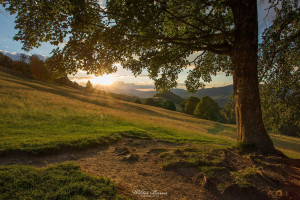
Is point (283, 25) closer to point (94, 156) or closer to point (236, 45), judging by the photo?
point (236, 45)

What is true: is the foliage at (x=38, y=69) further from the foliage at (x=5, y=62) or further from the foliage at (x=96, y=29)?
the foliage at (x=96, y=29)

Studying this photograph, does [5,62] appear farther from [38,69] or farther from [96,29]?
[96,29]

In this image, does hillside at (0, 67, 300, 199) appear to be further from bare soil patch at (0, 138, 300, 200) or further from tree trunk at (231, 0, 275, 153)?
tree trunk at (231, 0, 275, 153)

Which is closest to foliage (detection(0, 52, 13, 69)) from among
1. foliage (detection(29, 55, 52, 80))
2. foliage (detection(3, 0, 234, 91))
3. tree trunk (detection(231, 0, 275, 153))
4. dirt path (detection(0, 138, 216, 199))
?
foliage (detection(29, 55, 52, 80))

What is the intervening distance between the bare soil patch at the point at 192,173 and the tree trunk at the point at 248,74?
1.06 meters

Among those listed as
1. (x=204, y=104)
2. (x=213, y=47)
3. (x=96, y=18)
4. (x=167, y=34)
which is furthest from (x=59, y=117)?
(x=204, y=104)

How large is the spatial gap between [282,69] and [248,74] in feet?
10.5

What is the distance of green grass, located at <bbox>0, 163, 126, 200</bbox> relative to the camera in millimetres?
3838

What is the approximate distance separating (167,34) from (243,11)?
4.25 meters

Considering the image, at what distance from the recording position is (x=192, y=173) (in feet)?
19.0

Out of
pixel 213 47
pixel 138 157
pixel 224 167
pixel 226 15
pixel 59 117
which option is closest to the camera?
pixel 224 167

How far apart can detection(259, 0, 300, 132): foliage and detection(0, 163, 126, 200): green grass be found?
10322 millimetres

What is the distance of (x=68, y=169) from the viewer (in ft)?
17.4

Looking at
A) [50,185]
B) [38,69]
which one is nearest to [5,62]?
[38,69]
